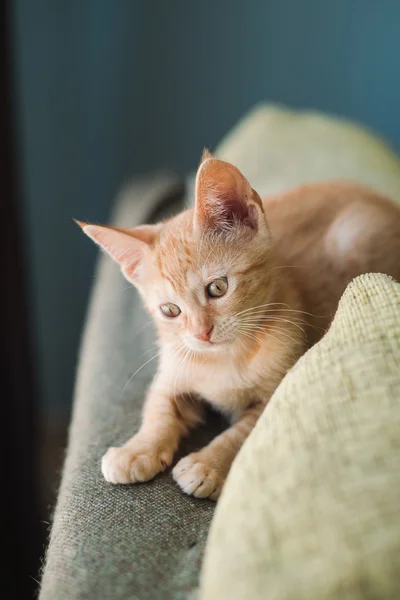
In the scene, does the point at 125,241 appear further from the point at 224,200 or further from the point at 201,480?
the point at 201,480

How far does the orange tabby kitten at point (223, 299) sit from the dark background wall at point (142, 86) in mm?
1390

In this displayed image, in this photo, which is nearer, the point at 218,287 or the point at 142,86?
the point at 218,287

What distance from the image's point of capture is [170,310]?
972mm

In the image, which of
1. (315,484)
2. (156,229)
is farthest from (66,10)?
(315,484)

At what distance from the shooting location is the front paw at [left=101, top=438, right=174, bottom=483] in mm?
841

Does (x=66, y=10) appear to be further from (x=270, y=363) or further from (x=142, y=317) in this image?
(x=270, y=363)

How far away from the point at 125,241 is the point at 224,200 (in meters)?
0.17

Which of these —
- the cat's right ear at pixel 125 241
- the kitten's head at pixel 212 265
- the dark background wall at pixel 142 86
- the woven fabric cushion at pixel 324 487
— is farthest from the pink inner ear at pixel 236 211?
the dark background wall at pixel 142 86

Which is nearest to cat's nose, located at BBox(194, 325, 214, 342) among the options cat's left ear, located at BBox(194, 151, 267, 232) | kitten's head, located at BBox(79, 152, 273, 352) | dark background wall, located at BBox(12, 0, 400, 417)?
kitten's head, located at BBox(79, 152, 273, 352)

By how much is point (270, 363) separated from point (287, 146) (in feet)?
3.25

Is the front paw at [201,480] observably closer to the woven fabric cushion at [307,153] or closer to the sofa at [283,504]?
the sofa at [283,504]

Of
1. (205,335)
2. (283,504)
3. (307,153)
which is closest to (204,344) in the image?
(205,335)

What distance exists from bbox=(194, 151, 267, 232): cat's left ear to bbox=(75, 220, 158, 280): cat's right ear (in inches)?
4.2

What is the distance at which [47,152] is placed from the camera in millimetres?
2484
